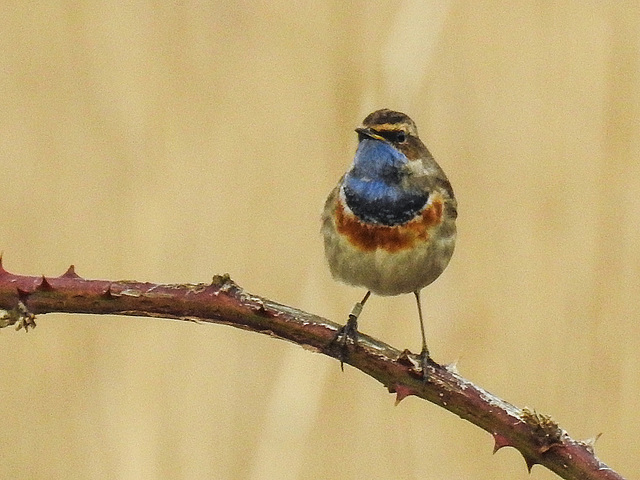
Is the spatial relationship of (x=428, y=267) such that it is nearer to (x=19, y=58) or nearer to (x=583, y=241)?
(x=583, y=241)

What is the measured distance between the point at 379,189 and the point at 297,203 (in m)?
0.75

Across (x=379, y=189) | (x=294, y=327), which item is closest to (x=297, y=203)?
(x=379, y=189)

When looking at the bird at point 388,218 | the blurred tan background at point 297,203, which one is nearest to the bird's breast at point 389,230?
the bird at point 388,218

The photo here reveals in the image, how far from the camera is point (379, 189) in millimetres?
1096

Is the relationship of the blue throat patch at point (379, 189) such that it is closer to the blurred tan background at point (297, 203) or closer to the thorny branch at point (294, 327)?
the thorny branch at point (294, 327)

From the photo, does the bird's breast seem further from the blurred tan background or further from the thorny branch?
the blurred tan background

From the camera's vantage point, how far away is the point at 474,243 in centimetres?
186

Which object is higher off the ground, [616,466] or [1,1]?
[1,1]

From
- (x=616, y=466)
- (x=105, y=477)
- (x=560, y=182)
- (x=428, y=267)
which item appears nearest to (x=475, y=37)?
(x=560, y=182)

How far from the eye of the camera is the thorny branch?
632mm

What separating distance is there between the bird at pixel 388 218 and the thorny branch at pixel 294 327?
1.02 feet

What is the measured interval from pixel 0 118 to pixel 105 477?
0.80 metres

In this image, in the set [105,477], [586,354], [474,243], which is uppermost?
[474,243]

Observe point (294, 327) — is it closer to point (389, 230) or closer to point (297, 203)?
point (389, 230)
